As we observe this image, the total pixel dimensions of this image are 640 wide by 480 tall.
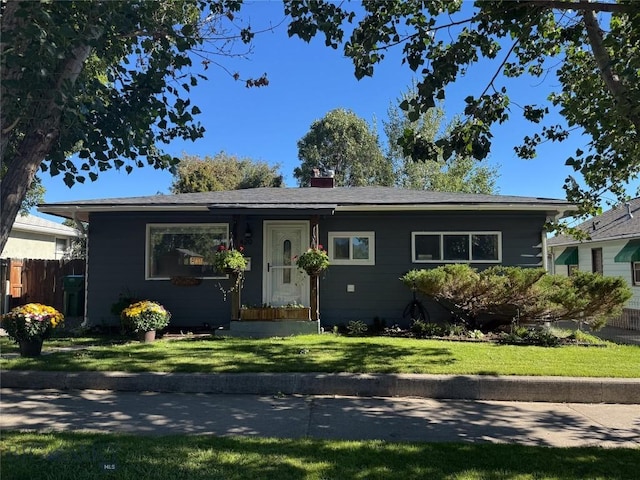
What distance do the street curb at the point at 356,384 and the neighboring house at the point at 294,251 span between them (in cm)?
501

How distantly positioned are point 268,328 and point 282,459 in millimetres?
6534

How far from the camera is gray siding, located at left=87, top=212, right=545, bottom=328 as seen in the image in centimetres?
1141

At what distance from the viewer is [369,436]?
15.2ft

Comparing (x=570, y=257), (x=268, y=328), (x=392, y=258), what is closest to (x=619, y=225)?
(x=570, y=257)

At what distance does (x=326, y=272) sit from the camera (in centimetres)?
1151

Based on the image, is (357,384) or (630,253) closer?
(357,384)

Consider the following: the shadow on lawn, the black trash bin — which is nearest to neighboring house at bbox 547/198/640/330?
the shadow on lawn

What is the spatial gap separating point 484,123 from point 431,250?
5.99 metres

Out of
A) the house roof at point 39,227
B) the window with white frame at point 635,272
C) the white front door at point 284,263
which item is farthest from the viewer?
the house roof at point 39,227

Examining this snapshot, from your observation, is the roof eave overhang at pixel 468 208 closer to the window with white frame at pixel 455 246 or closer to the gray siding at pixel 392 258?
the gray siding at pixel 392 258

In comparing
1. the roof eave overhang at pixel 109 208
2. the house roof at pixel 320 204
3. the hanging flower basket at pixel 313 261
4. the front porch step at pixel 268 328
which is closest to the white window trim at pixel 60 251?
the house roof at pixel 320 204

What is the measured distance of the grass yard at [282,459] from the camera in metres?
3.58

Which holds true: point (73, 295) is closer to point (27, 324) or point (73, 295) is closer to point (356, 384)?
point (27, 324)

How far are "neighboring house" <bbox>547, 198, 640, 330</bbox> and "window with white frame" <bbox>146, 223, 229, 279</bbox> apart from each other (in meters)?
9.55
